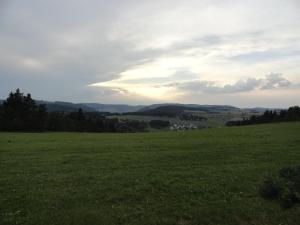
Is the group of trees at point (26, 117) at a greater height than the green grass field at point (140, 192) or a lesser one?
greater

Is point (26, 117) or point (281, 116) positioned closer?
point (26, 117)

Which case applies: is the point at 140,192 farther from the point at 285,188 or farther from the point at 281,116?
the point at 281,116

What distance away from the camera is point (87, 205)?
1103 cm

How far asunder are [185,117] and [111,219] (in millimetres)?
172448

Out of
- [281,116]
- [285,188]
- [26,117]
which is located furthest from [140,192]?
[281,116]

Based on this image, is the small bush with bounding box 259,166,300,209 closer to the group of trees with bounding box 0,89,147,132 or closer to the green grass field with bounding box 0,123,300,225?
the green grass field with bounding box 0,123,300,225

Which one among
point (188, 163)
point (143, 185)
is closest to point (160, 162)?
point (188, 163)

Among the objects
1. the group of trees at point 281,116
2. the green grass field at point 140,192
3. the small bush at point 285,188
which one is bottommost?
the green grass field at point 140,192

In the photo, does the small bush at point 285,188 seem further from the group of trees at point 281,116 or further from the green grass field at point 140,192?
the group of trees at point 281,116

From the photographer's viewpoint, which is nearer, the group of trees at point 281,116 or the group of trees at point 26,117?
the group of trees at point 26,117

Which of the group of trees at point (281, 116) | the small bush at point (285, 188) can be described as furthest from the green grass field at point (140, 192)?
the group of trees at point (281, 116)

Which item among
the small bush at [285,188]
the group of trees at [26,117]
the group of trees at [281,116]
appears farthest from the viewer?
the group of trees at [281,116]

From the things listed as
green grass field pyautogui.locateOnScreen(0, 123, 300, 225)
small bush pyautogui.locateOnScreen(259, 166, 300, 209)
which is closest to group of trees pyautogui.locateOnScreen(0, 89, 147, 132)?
green grass field pyautogui.locateOnScreen(0, 123, 300, 225)

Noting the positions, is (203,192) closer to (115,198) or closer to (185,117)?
(115,198)
